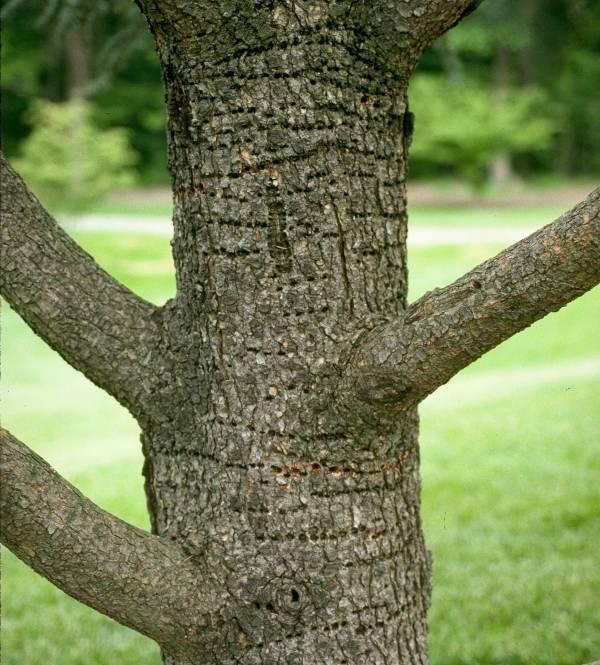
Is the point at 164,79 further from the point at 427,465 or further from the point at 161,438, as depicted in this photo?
the point at 427,465

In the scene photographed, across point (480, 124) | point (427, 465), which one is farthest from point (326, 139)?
point (480, 124)

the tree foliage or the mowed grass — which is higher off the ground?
the tree foliage

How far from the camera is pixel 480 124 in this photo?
29.6 metres

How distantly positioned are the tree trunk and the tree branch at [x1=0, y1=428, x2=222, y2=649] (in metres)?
0.07

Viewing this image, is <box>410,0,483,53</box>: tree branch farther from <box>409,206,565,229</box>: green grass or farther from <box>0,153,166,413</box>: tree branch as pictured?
<box>409,206,565,229</box>: green grass

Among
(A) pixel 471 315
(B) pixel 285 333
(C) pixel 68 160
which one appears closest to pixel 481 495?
(B) pixel 285 333

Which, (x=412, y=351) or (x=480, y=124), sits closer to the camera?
(x=412, y=351)

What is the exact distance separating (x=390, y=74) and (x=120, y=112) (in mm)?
34992

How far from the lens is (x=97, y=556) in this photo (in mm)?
2045

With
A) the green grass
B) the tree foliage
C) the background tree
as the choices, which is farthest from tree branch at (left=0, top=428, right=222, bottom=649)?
the green grass

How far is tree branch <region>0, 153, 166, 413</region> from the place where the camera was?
2.27 metres

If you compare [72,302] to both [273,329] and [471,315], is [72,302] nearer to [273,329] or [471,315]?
[273,329]

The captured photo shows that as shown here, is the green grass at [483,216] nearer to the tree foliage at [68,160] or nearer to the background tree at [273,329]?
the tree foliage at [68,160]

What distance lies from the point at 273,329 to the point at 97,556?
0.62 meters
